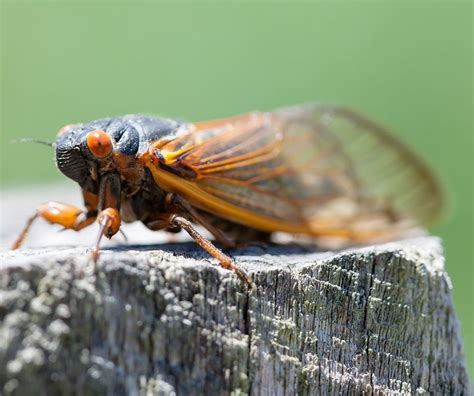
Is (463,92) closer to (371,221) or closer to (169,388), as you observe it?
(371,221)

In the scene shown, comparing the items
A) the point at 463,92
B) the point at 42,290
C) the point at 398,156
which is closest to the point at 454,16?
the point at 463,92

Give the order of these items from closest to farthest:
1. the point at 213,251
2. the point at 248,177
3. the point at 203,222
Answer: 1. the point at 213,251
2. the point at 203,222
3. the point at 248,177

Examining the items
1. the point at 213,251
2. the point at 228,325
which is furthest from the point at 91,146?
the point at 228,325

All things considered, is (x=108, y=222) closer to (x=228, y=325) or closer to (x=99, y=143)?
(x=99, y=143)

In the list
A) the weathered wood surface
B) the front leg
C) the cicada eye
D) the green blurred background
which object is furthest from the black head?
the green blurred background

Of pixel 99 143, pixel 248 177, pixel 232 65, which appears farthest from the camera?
pixel 232 65

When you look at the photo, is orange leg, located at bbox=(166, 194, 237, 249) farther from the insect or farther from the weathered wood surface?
the weathered wood surface

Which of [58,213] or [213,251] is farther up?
[58,213]

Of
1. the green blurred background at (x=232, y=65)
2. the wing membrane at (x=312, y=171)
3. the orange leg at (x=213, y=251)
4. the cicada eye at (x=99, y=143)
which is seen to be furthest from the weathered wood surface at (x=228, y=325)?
the green blurred background at (x=232, y=65)
